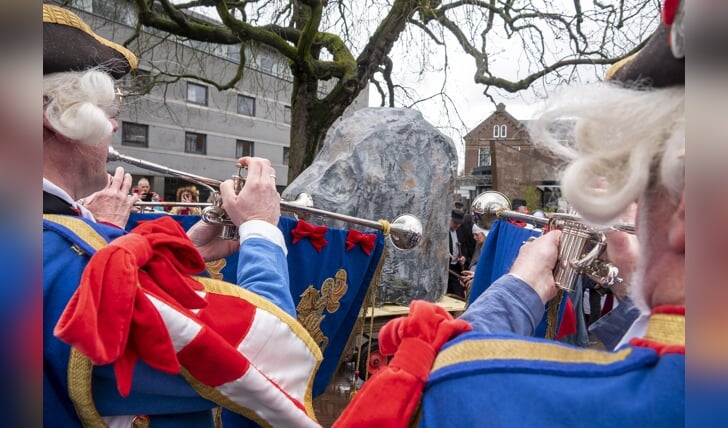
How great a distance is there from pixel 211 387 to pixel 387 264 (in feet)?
12.1

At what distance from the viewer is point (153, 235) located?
1.23 meters

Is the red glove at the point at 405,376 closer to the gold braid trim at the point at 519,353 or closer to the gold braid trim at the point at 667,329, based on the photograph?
the gold braid trim at the point at 519,353

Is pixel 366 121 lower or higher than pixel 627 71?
higher

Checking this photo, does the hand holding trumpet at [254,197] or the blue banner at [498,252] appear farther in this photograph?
the blue banner at [498,252]

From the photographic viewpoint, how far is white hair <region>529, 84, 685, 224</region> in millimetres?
715

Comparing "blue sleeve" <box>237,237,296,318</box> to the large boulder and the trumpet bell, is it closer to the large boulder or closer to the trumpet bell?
the trumpet bell

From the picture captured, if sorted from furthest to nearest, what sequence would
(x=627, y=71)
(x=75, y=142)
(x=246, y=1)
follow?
(x=246, y=1)
(x=75, y=142)
(x=627, y=71)

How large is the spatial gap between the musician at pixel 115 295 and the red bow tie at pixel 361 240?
1305 mm

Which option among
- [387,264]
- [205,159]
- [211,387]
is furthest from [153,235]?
[205,159]

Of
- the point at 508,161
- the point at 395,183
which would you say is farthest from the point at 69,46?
the point at 508,161

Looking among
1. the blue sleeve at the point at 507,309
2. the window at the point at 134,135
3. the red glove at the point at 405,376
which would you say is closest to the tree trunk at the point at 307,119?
the blue sleeve at the point at 507,309

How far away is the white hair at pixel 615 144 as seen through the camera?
2.35ft

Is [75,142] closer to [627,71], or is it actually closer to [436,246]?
[627,71]

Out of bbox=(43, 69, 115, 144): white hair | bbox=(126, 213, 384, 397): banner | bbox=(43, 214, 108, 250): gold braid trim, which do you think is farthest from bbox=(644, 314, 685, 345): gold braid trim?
bbox=(126, 213, 384, 397): banner
